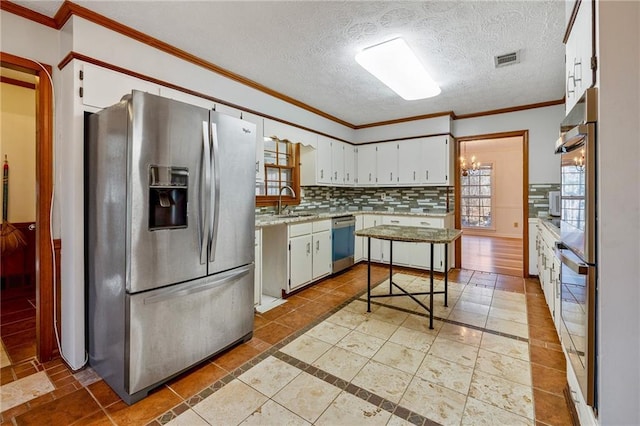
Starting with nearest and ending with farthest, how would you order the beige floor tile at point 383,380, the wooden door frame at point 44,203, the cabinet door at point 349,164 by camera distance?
1. the beige floor tile at point 383,380
2. the wooden door frame at point 44,203
3. the cabinet door at point 349,164

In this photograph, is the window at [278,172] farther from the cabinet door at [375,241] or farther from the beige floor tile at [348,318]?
the beige floor tile at [348,318]

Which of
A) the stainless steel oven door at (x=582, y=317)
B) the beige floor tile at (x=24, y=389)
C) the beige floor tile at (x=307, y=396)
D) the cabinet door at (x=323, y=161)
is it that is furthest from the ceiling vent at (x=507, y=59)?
the beige floor tile at (x=24, y=389)

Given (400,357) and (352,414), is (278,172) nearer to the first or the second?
(400,357)

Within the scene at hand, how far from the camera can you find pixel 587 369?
44.1 inches

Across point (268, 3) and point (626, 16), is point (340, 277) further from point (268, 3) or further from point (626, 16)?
point (626, 16)

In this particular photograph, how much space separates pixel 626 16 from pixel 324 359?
7.71ft

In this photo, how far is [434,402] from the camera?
1.70 metres

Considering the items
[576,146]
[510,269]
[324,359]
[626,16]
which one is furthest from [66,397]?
[510,269]

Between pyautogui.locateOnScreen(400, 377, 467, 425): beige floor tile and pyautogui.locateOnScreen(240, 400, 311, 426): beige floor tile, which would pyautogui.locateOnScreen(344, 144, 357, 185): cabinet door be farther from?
pyautogui.locateOnScreen(240, 400, 311, 426): beige floor tile

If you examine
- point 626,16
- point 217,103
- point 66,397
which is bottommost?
point 66,397

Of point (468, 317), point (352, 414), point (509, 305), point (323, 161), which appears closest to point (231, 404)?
Result: point (352, 414)

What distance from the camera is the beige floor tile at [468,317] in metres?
2.76

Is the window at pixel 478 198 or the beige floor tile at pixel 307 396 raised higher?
the window at pixel 478 198

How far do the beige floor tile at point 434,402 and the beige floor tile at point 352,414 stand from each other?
180 millimetres
